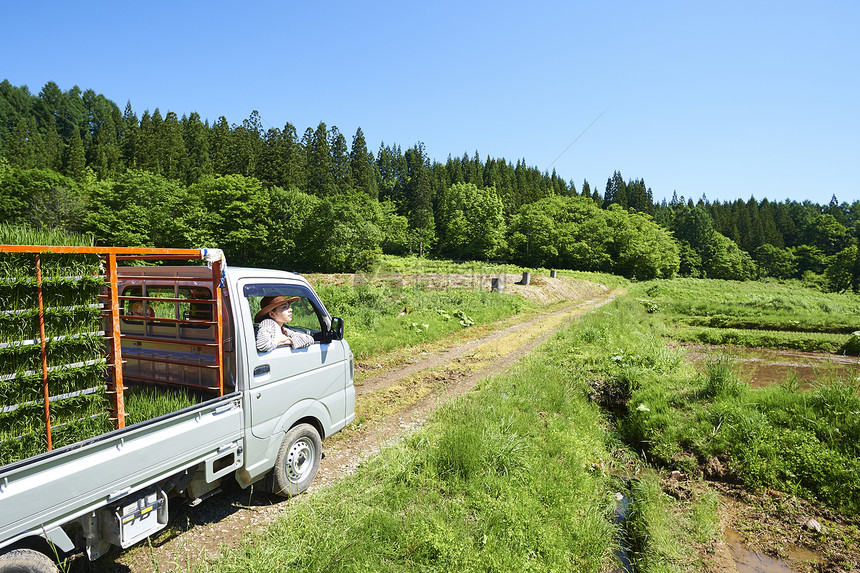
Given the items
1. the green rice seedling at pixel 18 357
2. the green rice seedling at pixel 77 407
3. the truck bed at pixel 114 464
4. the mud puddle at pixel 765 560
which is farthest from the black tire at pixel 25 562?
the mud puddle at pixel 765 560

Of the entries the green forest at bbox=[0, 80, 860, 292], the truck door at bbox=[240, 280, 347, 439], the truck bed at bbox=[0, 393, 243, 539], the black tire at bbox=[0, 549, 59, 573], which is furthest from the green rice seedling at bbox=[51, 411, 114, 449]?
the green forest at bbox=[0, 80, 860, 292]

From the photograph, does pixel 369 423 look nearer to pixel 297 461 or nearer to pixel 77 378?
pixel 297 461

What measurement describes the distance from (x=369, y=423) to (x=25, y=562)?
504cm

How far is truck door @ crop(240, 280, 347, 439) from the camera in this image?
4.29m

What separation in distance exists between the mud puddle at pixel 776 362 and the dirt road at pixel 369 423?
5.54 m

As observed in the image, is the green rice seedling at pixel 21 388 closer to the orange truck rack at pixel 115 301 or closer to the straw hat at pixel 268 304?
the orange truck rack at pixel 115 301

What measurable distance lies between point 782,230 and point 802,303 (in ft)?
289

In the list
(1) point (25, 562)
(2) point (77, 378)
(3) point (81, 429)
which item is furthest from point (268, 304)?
(1) point (25, 562)

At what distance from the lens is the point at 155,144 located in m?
71.8

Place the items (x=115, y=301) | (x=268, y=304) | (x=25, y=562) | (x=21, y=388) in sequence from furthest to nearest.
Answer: (x=268, y=304) < (x=115, y=301) < (x=21, y=388) < (x=25, y=562)

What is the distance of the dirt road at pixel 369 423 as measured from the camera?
3.92 metres

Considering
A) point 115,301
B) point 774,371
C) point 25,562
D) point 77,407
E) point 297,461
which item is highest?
point 115,301

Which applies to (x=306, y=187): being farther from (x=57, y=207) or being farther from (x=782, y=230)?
(x=782, y=230)

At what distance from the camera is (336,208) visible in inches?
2084
